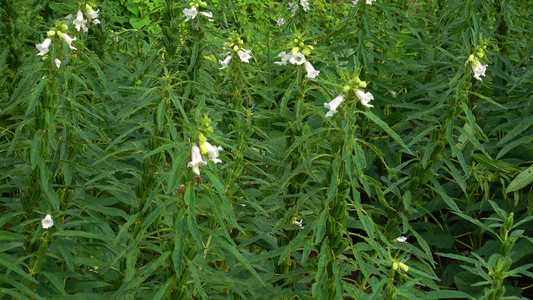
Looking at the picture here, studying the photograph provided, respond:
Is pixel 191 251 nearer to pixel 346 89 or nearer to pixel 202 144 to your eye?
pixel 202 144

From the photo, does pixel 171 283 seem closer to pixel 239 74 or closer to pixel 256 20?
pixel 239 74

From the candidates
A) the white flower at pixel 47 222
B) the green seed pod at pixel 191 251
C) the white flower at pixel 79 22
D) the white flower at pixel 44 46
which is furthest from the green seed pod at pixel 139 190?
the white flower at pixel 79 22

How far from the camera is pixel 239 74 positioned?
332 cm

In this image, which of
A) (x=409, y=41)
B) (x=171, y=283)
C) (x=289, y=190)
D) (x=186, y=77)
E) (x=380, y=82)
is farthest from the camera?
(x=409, y=41)

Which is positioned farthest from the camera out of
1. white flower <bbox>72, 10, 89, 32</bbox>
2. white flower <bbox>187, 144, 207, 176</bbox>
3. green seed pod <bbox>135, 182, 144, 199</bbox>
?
white flower <bbox>72, 10, 89, 32</bbox>

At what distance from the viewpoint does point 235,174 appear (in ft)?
8.83

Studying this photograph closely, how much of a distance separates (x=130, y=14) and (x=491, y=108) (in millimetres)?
6098

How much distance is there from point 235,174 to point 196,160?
2.49 feet

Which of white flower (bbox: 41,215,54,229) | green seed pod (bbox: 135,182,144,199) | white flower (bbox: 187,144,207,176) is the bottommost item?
white flower (bbox: 41,215,54,229)

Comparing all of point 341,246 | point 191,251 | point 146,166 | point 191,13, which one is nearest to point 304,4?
point 191,13

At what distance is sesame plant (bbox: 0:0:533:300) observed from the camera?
222cm

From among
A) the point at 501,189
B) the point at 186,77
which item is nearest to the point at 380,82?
the point at 501,189

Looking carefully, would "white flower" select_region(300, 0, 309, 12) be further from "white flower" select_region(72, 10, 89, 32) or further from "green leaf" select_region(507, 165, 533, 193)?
"green leaf" select_region(507, 165, 533, 193)

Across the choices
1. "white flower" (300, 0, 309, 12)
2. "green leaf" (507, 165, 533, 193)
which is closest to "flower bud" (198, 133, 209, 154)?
"green leaf" (507, 165, 533, 193)
